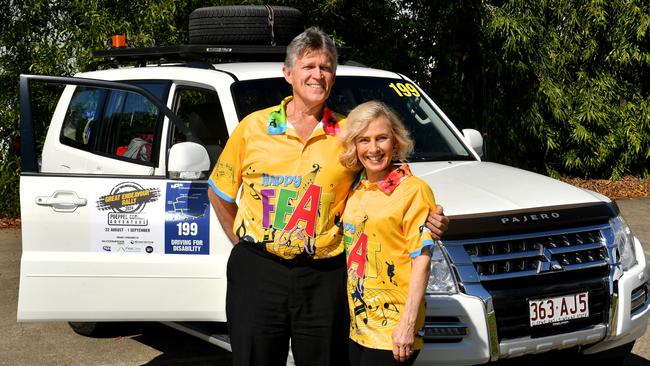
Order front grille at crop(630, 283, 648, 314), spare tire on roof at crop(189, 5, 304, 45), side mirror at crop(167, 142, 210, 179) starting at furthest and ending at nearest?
spare tire on roof at crop(189, 5, 304, 45), front grille at crop(630, 283, 648, 314), side mirror at crop(167, 142, 210, 179)

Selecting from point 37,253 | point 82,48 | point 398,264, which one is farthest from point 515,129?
point 398,264

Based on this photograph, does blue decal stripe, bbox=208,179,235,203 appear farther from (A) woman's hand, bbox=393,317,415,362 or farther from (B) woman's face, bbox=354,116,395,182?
(A) woman's hand, bbox=393,317,415,362

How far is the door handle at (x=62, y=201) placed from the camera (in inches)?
192

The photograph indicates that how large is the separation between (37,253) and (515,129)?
8.75 m

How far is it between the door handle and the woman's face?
2015mm

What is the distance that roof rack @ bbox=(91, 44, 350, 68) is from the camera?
5.98 m

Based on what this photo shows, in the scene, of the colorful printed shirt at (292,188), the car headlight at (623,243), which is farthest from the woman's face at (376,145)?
the car headlight at (623,243)

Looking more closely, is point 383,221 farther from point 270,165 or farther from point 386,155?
point 270,165

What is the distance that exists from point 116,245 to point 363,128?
193 centimetres

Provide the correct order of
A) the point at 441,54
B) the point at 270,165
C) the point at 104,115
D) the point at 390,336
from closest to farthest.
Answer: the point at 390,336 → the point at 270,165 → the point at 104,115 → the point at 441,54

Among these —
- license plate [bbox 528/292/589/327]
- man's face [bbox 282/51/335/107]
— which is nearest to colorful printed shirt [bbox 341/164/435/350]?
man's face [bbox 282/51/335/107]

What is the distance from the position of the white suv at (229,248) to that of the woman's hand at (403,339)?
89 centimetres

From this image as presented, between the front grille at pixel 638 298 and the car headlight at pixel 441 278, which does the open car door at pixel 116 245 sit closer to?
the car headlight at pixel 441 278

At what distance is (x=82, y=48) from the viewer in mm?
10406
